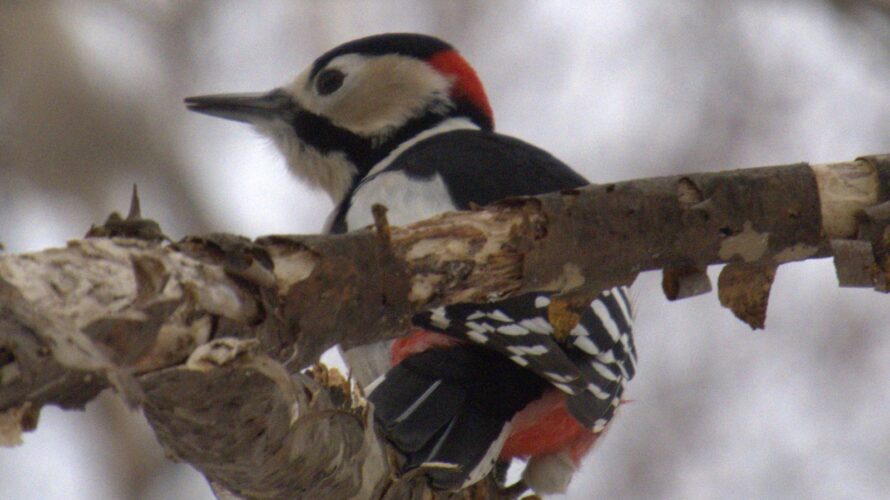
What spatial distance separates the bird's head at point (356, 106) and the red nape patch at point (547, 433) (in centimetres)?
118

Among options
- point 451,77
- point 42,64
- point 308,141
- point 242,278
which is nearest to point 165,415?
point 242,278

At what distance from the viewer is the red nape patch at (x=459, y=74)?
13.1ft

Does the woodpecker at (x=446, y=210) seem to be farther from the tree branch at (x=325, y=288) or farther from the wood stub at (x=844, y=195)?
the wood stub at (x=844, y=195)

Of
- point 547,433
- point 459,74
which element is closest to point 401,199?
point 547,433

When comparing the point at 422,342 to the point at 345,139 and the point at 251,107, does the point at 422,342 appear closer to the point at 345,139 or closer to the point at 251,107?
the point at 345,139

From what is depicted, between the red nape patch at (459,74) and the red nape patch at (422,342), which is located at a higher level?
the red nape patch at (459,74)

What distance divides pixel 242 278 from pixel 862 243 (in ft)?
3.68

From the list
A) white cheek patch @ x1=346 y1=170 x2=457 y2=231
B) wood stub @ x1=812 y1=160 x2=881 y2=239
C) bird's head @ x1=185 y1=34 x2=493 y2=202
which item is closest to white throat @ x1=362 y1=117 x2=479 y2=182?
bird's head @ x1=185 y1=34 x2=493 y2=202

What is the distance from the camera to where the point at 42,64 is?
16.1 ft

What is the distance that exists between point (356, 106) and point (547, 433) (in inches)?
55.8

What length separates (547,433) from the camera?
2896mm

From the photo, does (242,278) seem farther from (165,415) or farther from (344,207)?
(344,207)

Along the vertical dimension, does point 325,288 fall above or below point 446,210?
above

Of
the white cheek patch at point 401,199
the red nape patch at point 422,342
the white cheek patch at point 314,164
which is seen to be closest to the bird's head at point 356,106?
the white cheek patch at point 314,164
